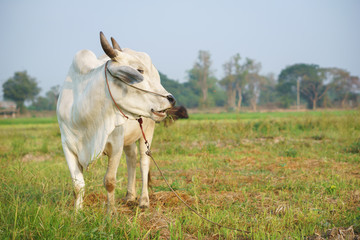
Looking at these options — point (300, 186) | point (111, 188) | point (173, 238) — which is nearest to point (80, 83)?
point (111, 188)

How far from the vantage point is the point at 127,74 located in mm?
2277

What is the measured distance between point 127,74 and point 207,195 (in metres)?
2.12

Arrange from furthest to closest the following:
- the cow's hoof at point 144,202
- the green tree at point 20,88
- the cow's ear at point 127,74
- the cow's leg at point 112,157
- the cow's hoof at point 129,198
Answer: the green tree at point 20,88 → the cow's hoof at point 129,198 → the cow's hoof at point 144,202 → the cow's leg at point 112,157 → the cow's ear at point 127,74

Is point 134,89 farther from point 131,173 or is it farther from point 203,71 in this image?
point 203,71

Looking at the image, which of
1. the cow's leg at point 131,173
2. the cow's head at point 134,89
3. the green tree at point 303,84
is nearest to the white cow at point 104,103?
the cow's head at point 134,89

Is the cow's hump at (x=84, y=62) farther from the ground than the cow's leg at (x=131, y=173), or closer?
farther from the ground

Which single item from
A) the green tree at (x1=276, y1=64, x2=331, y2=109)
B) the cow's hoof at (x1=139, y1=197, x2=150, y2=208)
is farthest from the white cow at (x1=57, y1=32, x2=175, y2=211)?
the green tree at (x1=276, y1=64, x2=331, y2=109)

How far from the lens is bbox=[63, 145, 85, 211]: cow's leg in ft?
9.10

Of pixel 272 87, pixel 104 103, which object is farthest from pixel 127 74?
pixel 272 87

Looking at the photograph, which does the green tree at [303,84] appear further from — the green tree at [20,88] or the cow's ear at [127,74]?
the cow's ear at [127,74]

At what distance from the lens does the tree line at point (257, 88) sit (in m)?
48.1

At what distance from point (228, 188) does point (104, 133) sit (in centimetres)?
218

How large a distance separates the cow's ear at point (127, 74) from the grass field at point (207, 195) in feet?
2.91

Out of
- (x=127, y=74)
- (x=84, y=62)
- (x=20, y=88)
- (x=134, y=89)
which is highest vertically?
(x=20, y=88)
